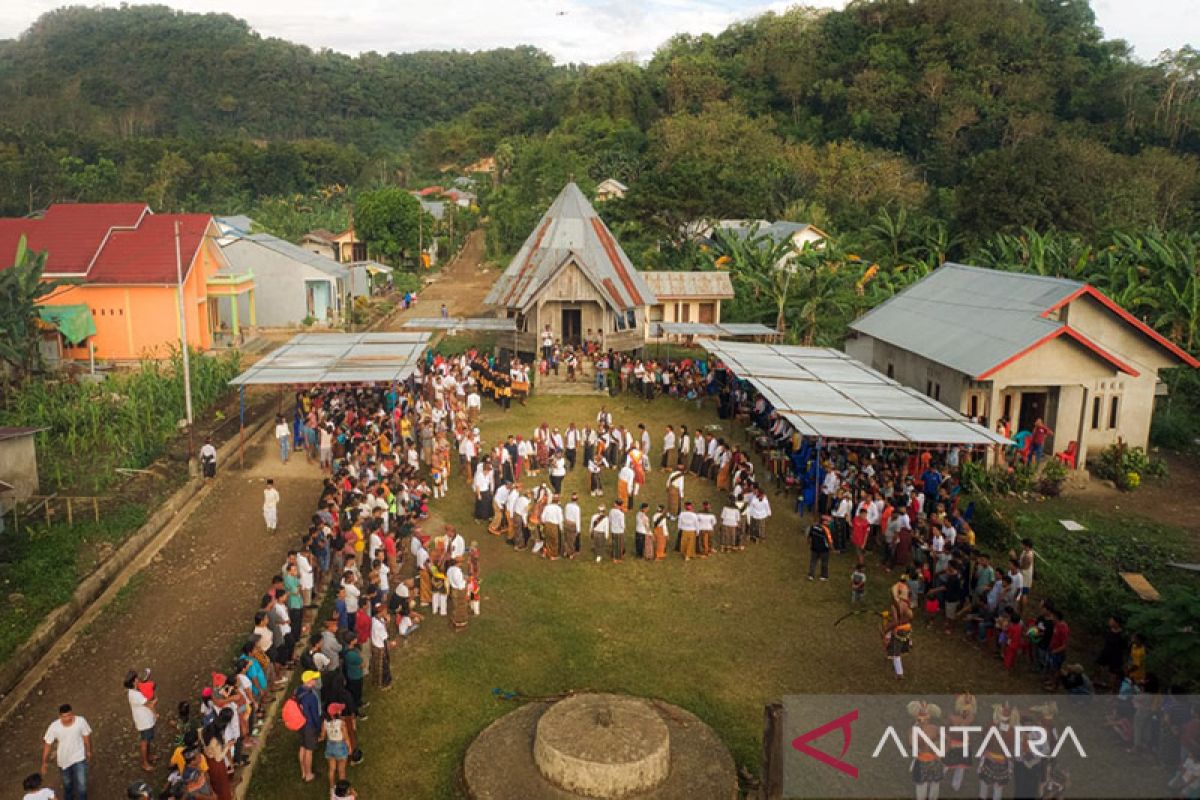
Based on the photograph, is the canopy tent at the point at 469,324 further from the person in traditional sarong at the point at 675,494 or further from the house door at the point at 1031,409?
the house door at the point at 1031,409

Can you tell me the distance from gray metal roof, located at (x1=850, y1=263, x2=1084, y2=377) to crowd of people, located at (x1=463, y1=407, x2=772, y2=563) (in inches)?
254

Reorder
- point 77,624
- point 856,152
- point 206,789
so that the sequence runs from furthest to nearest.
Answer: point 856,152 → point 77,624 → point 206,789

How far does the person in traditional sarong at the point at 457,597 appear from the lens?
13797 millimetres

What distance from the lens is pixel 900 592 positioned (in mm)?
12875

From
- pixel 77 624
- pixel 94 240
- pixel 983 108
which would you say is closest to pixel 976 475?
pixel 77 624

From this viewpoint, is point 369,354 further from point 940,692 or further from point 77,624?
point 940,692

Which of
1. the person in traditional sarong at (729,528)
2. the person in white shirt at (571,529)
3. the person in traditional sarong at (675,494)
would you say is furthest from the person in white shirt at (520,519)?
the person in traditional sarong at (729,528)

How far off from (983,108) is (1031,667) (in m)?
71.4

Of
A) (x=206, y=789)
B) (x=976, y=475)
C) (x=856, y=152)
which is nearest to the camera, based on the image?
(x=206, y=789)

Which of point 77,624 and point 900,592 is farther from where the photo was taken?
point 77,624

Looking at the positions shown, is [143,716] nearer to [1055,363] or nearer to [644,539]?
[644,539]

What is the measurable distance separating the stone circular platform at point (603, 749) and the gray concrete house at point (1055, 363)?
1345 cm

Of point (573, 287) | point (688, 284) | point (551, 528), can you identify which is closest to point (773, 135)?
point (688, 284)

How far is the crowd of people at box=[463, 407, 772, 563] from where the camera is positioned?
1631cm
